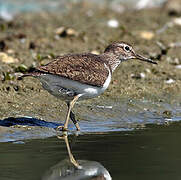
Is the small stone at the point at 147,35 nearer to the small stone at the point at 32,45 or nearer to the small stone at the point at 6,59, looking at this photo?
the small stone at the point at 32,45

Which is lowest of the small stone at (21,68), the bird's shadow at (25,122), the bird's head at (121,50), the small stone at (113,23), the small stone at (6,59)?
the bird's shadow at (25,122)

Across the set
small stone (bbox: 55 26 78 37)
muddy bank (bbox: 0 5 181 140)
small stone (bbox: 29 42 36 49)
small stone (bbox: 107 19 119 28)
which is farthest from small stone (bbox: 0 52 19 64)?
small stone (bbox: 107 19 119 28)

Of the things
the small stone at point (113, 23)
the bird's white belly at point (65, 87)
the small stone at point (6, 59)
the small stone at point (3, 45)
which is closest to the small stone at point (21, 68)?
the small stone at point (6, 59)

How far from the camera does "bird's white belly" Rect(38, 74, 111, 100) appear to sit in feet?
27.0

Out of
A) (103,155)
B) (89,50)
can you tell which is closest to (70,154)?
(103,155)

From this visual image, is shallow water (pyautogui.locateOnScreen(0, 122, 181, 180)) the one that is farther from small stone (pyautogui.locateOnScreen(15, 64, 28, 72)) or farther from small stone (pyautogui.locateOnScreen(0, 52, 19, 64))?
small stone (pyautogui.locateOnScreen(0, 52, 19, 64))

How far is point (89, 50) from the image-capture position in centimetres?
1326

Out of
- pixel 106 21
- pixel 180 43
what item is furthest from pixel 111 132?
pixel 106 21

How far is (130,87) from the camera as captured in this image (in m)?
10.9

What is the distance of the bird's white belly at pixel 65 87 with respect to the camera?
8227 mm

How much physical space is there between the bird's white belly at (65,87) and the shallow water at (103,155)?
624mm

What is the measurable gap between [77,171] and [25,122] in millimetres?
2434

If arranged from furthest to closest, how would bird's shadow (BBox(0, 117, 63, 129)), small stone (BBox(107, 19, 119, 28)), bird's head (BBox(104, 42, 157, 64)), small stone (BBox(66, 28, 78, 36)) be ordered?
small stone (BBox(107, 19, 119, 28)) → small stone (BBox(66, 28, 78, 36)) → bird's head (BBox(104, 42, 157, 64)) → bird's shadow (BBox(0, 117, 63, 129))

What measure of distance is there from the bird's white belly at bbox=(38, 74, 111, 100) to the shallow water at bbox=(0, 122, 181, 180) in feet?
2.05
